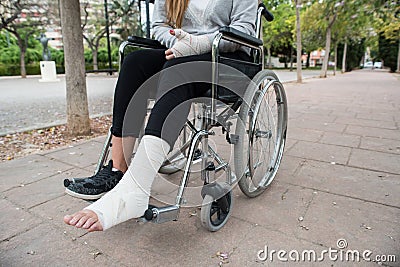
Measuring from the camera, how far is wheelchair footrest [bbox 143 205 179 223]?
3.18 ft

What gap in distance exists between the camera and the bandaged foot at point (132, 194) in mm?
901

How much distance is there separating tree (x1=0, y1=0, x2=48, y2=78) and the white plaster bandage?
14305mm

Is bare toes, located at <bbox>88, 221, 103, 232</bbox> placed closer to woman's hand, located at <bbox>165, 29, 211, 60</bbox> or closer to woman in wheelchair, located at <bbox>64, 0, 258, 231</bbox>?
woman in wheelchair, located at <bbox>64, 0, 258, 231</bbox>

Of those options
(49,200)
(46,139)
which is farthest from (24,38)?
(49,200)

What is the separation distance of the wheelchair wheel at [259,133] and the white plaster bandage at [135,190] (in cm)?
35

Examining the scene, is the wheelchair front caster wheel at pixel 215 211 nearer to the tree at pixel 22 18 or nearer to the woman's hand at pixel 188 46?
the woman's hand at pixel 188 46

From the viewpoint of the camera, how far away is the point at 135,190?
0.97 m

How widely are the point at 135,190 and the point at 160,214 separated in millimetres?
113

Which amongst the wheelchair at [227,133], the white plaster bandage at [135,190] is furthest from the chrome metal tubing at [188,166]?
the white plaster bandage at [135,190]

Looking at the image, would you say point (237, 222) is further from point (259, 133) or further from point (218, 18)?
point (218, 18)

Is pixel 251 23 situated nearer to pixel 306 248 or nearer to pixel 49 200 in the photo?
pixel 306 248

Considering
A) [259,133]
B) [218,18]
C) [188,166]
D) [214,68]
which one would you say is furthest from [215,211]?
[218,18]

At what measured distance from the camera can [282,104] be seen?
1633 mm

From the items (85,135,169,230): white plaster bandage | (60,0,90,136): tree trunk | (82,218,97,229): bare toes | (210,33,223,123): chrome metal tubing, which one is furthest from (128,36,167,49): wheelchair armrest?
(60,0,90,136): tree trunk
